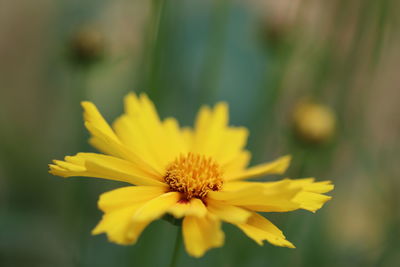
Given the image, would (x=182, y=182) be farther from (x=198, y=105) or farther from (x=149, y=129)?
(x=198, y=105)

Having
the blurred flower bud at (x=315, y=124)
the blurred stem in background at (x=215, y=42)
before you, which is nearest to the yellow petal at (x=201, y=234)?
the blurred flower bud at (x=315, y=124)

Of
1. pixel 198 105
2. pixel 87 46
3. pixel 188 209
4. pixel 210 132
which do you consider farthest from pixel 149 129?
pixel 198 105

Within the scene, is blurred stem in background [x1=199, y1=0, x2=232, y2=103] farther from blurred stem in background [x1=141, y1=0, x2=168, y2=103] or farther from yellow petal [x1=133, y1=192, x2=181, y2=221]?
yellow petal [x1=133, y1=192, x2=181, y2=221]

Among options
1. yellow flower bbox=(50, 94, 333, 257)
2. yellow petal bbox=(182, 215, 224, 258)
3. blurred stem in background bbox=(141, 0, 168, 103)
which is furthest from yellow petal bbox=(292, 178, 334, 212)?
blurred stem in background bbox=(141, 0, 168, 103)

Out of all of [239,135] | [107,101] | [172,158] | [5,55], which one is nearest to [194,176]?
[172,158]

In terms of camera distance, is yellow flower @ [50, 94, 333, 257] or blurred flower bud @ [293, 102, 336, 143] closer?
yellow flower @ [50, 94, 333, 257]
